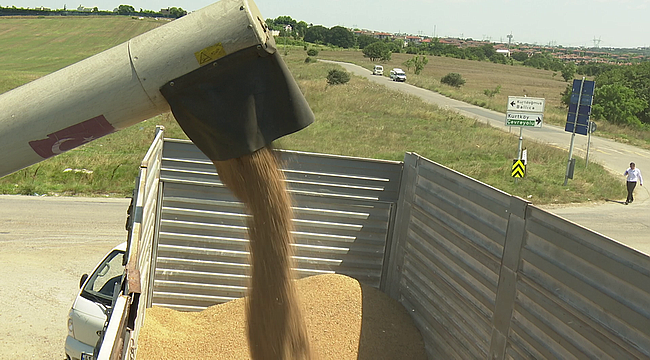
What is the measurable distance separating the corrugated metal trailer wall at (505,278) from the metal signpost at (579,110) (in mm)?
14449

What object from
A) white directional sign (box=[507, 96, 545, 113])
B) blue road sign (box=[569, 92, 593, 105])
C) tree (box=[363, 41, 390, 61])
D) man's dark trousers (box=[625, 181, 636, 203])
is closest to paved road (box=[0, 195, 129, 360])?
white directional sign (box=[507, 96, 545, 113])

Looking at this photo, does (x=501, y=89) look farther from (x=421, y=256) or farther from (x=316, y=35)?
(x=316, y=35)

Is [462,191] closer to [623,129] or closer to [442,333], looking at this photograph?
[442,333]

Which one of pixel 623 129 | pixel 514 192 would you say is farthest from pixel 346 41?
pixel 514 192

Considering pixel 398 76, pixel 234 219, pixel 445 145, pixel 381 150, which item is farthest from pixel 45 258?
pixel 398 76

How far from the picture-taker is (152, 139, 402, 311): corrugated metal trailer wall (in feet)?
20.7

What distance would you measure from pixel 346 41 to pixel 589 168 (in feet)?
423

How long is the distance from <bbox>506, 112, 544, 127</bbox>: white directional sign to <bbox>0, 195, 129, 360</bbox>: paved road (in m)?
11.6

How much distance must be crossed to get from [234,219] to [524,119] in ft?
47.2

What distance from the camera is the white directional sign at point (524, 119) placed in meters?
18.6

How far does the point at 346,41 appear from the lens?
147m

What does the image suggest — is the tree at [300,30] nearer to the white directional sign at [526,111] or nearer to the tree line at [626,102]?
the tree line at [626,102]

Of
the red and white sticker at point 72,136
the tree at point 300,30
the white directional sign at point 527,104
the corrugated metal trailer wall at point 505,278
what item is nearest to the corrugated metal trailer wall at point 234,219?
the corrugated metal trailer wall at point 505,278

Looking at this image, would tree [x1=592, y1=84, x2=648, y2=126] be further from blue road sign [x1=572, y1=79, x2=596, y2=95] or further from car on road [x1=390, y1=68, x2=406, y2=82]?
blue road sign [x1=572, y1=79, x2=596, y2=95]
